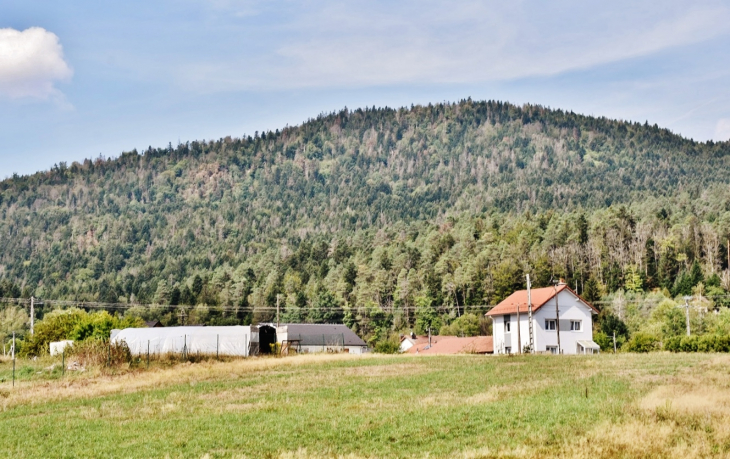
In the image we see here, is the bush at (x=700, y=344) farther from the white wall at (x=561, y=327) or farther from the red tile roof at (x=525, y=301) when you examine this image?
the white wall at (x=561, y=327)

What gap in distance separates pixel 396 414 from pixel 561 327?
187 ft

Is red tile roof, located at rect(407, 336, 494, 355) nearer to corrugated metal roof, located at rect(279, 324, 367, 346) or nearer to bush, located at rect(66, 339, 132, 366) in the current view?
corrugated metal roof, located at rect(279, 324, 367, 346)

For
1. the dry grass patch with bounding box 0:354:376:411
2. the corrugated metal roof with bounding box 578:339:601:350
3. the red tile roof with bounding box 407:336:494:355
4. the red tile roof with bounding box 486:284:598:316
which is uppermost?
the red tile roof with bounding box 486:284:598:316

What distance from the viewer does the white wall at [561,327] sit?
7738 cm

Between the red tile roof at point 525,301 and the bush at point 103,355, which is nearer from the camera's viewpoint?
the bush at point 103,355

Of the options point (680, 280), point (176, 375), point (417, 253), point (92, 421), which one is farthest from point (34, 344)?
point (417, 253)

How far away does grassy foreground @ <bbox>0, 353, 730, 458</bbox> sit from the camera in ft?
65.1

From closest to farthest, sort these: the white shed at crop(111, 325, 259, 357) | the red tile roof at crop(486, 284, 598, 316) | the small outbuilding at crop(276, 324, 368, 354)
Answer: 1. the white shed at crop(111, 325, 259, 357)
2. the red tile roof at crop(486, 284, 598, 316)
3. the small outbuilding at crop(276, 324, 368, 354)

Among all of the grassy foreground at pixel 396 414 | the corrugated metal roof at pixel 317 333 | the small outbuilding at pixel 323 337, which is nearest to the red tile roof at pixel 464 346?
the small outbuilding at pixel 323 337

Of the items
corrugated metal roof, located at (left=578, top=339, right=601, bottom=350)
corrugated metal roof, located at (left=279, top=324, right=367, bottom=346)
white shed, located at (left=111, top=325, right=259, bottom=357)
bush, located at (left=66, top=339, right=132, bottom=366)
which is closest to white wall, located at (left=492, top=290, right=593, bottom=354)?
corrugated metal roof, located at (left=578, top=339, right=601, bottom=350)

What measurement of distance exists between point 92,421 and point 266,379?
1389 centimetres

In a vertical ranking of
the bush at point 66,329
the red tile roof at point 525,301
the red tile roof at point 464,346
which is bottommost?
the red tile roof at point 464,346

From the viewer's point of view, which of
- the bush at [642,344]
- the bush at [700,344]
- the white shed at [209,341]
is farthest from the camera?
the white shed at [209,341]

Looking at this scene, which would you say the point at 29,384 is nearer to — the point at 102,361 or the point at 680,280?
the point at 102,361
